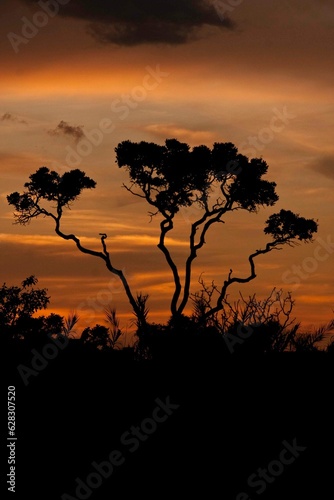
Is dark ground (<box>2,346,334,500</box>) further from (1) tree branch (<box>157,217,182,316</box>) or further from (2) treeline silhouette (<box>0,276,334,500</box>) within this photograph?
(1) tree branch (<box>157,217,182,316</box>)

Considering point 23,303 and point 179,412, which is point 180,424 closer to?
point 179,412

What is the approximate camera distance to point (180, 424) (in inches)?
542

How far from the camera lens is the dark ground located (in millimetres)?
12344

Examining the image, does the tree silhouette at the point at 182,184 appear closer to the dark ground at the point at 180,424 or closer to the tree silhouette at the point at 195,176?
the tree silhouette at the point at 195,176

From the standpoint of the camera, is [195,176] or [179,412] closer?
[179,412]

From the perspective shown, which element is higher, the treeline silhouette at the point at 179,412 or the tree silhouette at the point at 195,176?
the tree silhouette at the point at 195,176

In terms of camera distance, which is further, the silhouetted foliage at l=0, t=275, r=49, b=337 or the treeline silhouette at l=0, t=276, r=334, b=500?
the silhouetted foliage at l=0, t=275, r=49, b=337

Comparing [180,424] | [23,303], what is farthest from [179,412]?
[23,303]

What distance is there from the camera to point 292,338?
17344 mm

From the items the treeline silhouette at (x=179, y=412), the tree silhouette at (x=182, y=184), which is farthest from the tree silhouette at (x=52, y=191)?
the treeline silhouette at (x=179, y=412)

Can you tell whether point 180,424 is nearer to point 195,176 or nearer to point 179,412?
point 179,412

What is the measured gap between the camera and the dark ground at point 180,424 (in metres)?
12.3

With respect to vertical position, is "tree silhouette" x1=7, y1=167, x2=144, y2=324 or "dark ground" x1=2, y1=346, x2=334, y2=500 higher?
"tree silhouette" x1=7, y1=167, x2=144, y2=324

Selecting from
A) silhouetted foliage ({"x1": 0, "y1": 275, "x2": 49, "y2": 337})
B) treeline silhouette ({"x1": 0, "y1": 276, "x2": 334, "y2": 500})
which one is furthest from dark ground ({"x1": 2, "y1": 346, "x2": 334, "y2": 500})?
silhouetted foliage ({"x1": 0, "y1": 275, "x2": 49, "y2": 337})
